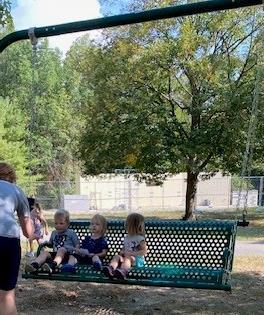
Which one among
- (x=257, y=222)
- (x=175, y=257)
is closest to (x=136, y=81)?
(x=257, y=222)

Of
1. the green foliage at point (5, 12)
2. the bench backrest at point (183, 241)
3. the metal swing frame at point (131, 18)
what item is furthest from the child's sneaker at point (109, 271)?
the green foliage at point (5, 12)

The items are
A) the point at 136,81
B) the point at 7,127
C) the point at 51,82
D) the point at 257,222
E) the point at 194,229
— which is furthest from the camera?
the point at 51,82

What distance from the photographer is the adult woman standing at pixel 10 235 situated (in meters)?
3.58

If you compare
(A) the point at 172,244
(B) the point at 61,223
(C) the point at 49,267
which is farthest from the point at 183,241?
(C) the point at 49,267

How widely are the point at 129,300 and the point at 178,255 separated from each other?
29.0 inches

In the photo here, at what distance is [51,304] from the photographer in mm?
5285

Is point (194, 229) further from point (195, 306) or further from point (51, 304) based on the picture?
point (51, 304)

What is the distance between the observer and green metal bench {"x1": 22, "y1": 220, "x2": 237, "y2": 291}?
4.78 m

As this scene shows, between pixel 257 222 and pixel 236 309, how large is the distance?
51.6ft

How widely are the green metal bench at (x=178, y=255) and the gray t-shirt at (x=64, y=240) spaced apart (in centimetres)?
36

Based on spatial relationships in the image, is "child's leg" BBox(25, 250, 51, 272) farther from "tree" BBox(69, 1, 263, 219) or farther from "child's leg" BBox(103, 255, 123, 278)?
"tree" BBox(69, 1, 263, 219)

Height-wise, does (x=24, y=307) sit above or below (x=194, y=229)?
below

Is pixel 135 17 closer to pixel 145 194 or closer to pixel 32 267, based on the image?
pixel 32 267

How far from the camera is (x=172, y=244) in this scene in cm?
574
